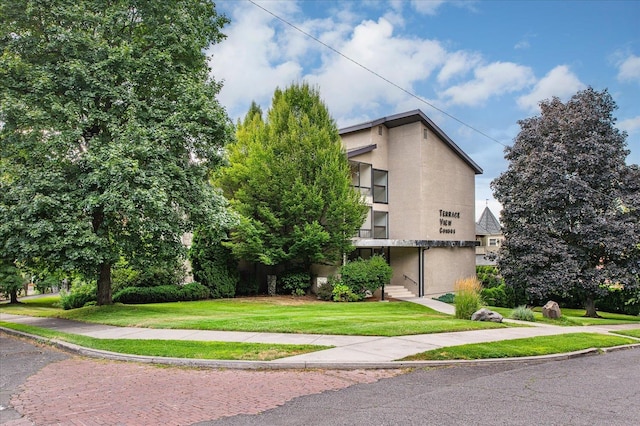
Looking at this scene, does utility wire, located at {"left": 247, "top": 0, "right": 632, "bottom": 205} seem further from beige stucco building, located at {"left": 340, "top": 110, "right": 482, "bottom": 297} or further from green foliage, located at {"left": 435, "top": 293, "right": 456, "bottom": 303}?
green foliage, located at {"left": 435, "top": 293, "right": 456, "bottom": 303}

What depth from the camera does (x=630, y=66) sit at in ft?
52.6

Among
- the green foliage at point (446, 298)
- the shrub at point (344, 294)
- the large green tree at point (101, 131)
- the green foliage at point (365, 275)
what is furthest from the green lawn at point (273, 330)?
the green foliage at point (446, 298)

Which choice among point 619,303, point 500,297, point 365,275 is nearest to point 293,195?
point 365,275

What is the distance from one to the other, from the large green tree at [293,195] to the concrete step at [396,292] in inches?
172

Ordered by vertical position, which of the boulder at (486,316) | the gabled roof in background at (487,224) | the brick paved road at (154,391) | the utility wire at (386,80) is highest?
the utility wire at (386,80)

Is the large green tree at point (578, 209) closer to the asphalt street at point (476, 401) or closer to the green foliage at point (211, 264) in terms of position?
the green foliage at point (211, 264)

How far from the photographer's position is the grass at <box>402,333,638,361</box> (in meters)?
8.82

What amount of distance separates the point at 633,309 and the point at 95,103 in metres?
26.1

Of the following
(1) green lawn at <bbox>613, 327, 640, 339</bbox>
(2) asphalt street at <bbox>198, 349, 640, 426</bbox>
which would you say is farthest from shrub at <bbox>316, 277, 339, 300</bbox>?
(2) asphalt street at <bbox>198, 349, 640, 426</bbox>

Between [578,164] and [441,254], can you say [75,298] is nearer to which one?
[441,254]

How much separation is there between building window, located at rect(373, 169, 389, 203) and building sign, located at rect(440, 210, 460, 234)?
11.8 feet

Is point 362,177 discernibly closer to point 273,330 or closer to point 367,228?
point 367,228

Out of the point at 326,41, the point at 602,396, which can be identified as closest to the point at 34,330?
the point at 326,41

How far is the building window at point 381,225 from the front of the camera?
28.7 m
